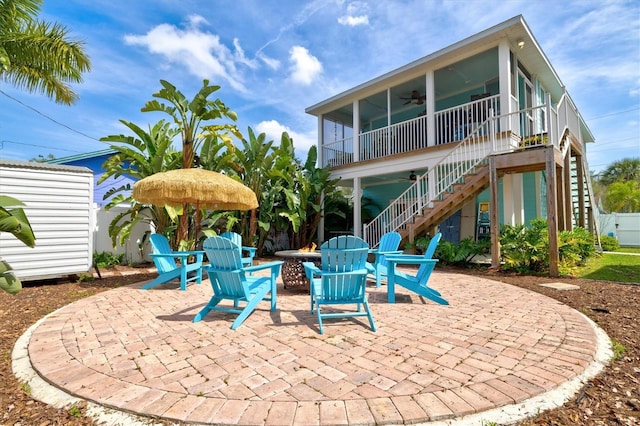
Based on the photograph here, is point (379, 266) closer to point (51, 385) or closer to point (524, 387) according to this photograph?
point (524, 387)

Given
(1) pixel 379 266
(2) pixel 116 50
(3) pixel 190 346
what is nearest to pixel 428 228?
(1) pixel 379 266

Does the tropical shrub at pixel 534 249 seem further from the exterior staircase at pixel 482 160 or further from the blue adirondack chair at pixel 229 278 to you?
the blue adirondack chair at pixel 229 278

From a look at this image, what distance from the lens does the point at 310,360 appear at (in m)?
2.83


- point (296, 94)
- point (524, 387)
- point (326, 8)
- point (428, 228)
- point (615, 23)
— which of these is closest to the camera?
point (524, 387)

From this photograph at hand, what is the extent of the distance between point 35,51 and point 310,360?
10.2 m

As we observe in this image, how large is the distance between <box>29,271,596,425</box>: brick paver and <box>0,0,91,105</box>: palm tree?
7130 millimetres

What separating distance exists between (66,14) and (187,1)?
3311 mm

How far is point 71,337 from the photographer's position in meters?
3.47

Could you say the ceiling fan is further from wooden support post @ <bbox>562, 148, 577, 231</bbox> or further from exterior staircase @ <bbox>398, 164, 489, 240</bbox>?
wooden support post @ <bbox>562, 148, 577, 231</bbox>

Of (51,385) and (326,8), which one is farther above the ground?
(326,8)

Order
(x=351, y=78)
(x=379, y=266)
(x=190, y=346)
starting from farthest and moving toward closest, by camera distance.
Result: (x=351, y=78) < (x=379, y=266) < (x=190, y=346)

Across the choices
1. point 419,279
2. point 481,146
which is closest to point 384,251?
point 419,279

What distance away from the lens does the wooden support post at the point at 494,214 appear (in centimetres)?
805

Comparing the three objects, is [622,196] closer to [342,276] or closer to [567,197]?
[567,197]
